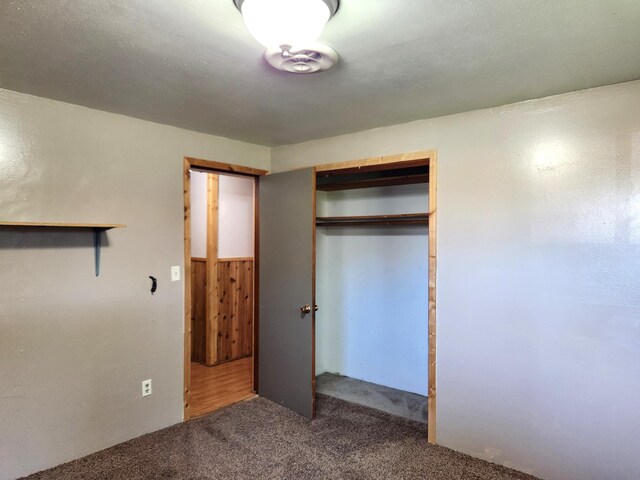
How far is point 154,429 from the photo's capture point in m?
2.79

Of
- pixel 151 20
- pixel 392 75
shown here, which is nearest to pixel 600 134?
pixel 392 75

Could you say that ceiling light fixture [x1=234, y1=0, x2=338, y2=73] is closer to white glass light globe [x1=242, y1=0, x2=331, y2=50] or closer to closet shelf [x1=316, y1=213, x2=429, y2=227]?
white glass light globe [x1=242, y1=0, x2=331, y2=50]

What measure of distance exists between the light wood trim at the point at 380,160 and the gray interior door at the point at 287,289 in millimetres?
205

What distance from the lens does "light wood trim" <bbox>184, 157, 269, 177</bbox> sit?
3.05m

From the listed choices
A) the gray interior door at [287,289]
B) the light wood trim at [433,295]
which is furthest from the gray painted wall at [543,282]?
the gray interior door at [287,289]

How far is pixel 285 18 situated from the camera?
1.26 metres

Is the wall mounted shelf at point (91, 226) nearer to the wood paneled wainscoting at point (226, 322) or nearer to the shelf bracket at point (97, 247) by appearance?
the shelf bracket at point (97, 247)

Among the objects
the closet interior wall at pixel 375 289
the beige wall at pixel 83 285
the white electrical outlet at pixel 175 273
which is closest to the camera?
the beige wall at pixel 83 285

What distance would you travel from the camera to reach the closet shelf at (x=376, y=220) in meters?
3.23

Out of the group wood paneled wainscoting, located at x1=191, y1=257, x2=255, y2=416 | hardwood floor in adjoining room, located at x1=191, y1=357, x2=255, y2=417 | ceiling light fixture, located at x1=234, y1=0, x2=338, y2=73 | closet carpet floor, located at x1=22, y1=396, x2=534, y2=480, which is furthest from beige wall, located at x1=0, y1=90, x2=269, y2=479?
ceiling light fixture, located at x1=234, y1=0, x2=338, y2=73

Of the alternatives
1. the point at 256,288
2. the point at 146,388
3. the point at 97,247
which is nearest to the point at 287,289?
the point at 256,288

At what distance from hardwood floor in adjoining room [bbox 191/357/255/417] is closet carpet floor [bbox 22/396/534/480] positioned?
10.0 inches

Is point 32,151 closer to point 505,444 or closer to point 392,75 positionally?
point 392,75

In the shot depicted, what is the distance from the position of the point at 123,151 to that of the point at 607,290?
3107mm
